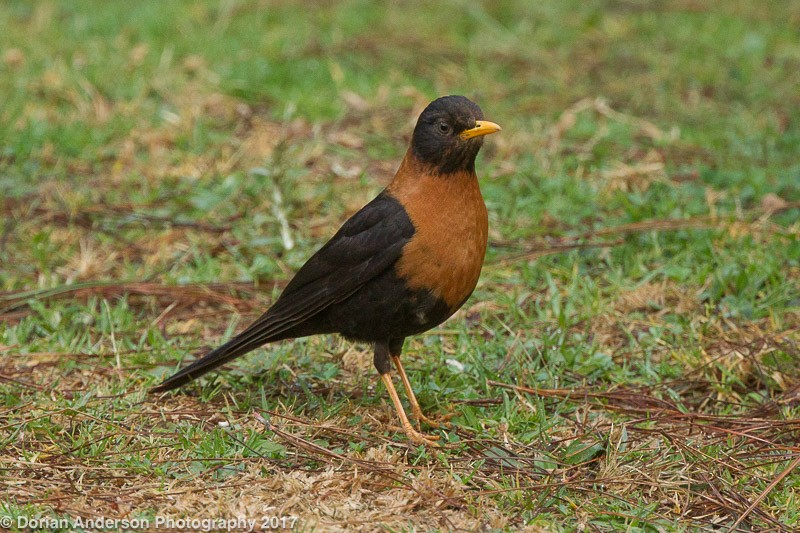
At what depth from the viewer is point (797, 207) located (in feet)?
21.1

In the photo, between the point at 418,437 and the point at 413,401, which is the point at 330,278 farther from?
the point at 418,437

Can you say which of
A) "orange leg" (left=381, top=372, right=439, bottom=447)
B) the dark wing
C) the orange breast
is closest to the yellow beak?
the orange breast

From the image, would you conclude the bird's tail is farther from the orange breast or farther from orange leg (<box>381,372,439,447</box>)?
the orange breast

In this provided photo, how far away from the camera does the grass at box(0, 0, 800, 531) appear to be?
13.2 ft

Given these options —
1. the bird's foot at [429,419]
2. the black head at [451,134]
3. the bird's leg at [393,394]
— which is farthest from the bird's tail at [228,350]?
the black head at [451,134]

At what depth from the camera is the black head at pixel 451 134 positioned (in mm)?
4590

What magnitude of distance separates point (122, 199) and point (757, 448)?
14.8 ft

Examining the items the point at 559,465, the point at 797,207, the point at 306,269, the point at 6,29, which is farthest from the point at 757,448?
the point at 6,29

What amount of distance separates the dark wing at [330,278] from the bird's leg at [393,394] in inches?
12.0

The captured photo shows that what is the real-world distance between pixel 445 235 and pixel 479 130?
0.51m

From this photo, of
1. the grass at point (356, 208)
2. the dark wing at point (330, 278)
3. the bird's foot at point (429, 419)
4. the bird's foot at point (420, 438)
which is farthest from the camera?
the bird's foot at point (429, 419)

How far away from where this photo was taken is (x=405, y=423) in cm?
451

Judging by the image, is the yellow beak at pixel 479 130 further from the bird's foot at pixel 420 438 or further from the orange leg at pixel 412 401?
the bird's foot at pixel 420 438

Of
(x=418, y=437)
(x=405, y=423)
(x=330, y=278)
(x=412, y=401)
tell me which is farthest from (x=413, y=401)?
(x=330, y=278)
